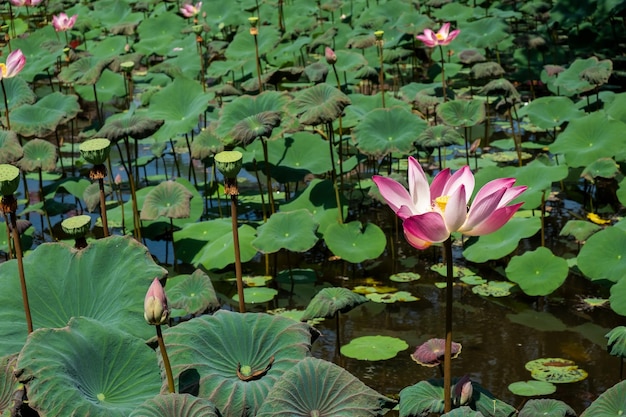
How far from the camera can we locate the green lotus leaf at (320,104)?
3.95 meters

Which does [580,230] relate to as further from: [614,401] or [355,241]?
[614,401]

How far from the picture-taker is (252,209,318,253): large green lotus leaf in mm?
3754

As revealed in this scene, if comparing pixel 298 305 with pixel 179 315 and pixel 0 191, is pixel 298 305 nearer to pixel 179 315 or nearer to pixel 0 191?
pixel 179 315

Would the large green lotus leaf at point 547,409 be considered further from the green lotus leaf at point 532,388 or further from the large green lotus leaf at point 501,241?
the large green lotus leaf at point 501,241

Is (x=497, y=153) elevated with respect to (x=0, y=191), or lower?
lower

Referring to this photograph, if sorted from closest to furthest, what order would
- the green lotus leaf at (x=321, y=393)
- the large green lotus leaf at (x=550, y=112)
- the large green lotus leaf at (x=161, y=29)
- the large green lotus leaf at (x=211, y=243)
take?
the green lotus leaf at (x=321, y=393)
the large green lotus leaf at (x=211, y=243)
the large green lotus leaf at (x=550, y=112)
the large green lotus leaf at (x=161, y=29)

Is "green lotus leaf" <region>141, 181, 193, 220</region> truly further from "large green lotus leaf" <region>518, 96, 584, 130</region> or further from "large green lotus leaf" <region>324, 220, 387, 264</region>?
"large green lotus leaf" <region>518, 96, 584, 130</region>

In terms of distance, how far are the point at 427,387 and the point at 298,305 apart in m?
1.52

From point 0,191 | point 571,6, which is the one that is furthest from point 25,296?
point 571,6

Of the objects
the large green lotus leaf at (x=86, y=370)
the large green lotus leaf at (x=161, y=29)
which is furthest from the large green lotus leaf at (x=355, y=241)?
the large green lotus leaf at (x=161, y=29)

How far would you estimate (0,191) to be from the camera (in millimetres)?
2219

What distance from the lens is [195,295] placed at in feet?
10.8

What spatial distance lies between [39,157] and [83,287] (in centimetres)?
231

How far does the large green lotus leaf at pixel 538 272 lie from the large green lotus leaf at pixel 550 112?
5.41ft
